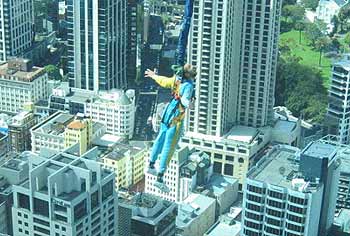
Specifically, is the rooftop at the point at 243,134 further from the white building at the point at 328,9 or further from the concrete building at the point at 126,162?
the white building at the point at 328,9

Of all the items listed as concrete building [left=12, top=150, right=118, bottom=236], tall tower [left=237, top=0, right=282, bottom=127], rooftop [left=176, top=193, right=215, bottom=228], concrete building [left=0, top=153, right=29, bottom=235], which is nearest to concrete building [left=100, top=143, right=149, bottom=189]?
rooftop [left=176, top=193, right=215, bottom=228]

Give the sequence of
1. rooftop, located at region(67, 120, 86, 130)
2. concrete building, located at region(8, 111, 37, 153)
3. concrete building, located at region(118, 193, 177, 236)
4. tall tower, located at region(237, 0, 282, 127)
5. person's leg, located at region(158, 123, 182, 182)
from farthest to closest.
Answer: concrete building, located at region(8, 111, 37, 153), tall tower, located at region(237, 0, 282, 127), rooftop, located at region(67, 120, 86, 130), concrete building, located at region(118, 193, 177, 236), person's leg, located at region(158, 123, 182, 182)

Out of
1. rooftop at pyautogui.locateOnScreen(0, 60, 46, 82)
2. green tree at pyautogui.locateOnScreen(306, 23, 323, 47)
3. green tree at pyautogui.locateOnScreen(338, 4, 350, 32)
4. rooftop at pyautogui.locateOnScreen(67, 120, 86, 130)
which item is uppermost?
green tree at pyautogui.locateOnScreen(338, 4, 350, 32)

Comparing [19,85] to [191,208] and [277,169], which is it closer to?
[191,208]

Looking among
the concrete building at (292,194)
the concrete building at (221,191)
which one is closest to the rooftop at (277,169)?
the concrete building at (292,194)

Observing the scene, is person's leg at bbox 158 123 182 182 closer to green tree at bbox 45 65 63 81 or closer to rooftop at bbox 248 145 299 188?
rooftop at bbox 248 145 299 188

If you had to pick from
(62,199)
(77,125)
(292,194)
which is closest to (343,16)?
(77,125)

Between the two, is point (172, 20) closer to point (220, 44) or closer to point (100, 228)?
point (220, 44)
